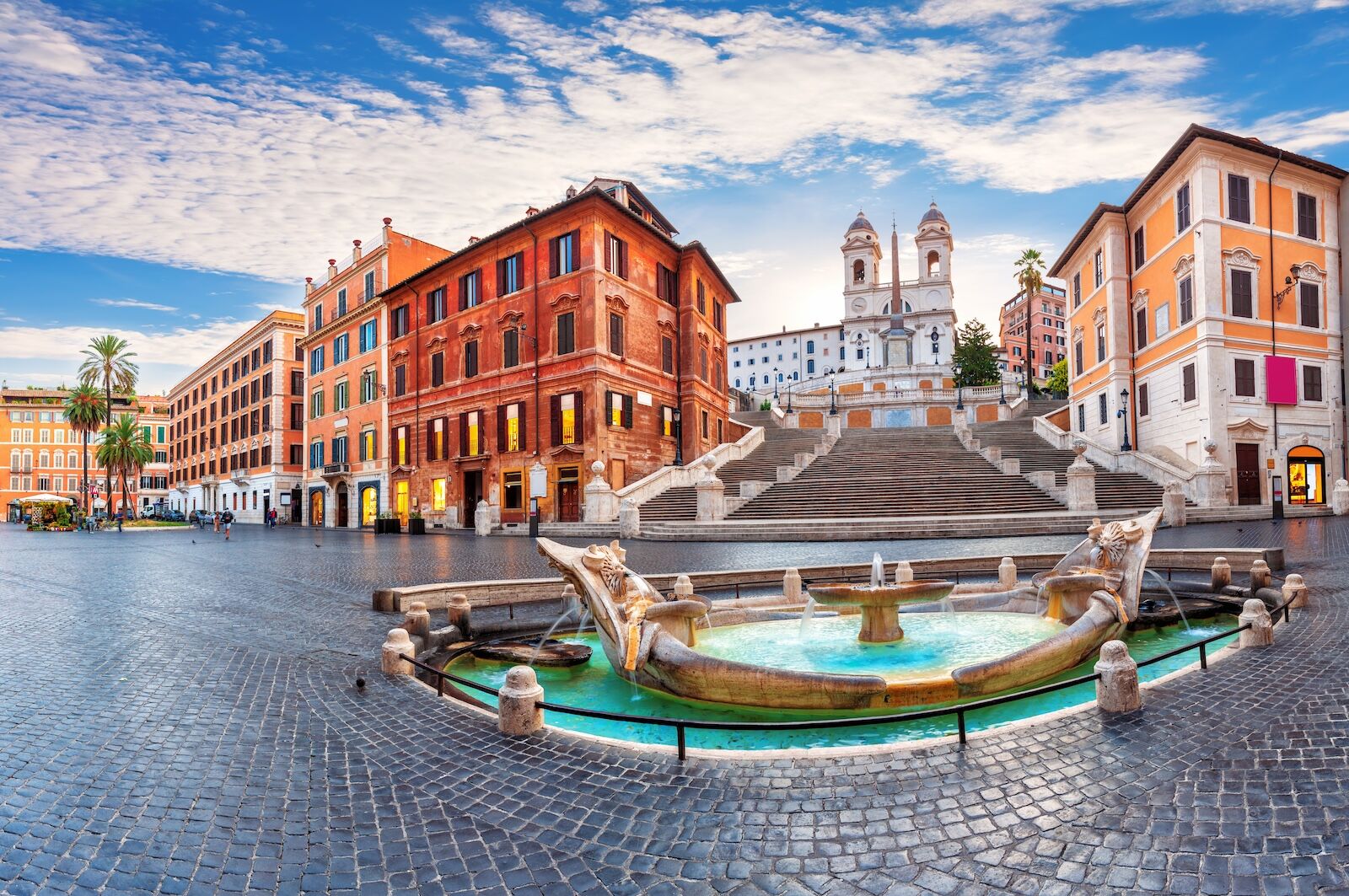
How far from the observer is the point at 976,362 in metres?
69.9

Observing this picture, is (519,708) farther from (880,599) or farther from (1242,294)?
(1242,294)

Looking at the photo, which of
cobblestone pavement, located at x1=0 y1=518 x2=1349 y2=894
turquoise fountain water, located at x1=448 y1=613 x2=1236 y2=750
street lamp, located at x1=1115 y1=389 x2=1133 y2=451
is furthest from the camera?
street lamp, located at x1=1115 y1=389 x2=1133 y2=451

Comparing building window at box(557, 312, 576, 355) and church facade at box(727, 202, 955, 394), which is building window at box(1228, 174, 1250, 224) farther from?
church facade at box(727, 202, 955, 394)

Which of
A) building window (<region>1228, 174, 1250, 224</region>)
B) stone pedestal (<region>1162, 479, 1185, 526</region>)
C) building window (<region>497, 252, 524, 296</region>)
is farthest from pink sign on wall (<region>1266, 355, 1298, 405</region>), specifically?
building window (<region>497, 252, 524, 296</region>)

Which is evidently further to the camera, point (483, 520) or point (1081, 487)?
point (483, 520)

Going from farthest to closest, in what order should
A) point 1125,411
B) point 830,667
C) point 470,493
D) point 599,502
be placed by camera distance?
point 470,493 → point 1125,411 → point 599,502 → point 830,667

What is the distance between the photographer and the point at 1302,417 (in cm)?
2980

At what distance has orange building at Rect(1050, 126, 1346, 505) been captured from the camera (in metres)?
29.0

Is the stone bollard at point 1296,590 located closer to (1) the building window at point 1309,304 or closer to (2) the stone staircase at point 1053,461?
(2) the stone staircase at point 1053,461

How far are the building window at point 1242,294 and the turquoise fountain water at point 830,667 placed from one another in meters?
26.0

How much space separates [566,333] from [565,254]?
12.2 ft

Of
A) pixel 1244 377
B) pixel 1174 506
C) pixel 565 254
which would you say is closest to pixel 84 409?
pixel 565 254

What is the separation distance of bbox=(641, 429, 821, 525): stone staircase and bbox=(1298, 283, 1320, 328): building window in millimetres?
20970

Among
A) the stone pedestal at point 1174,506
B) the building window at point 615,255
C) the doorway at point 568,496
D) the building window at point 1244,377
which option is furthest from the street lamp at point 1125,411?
the doorway at point 568,496
